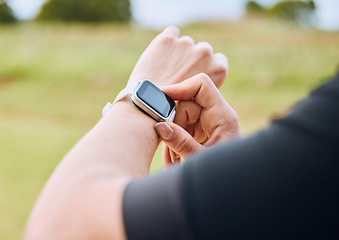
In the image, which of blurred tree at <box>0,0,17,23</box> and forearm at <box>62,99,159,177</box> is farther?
blurred tree at <box>0,0,17,23</box>

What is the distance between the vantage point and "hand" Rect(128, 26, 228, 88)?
3.15ft

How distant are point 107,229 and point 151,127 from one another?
0.38 m

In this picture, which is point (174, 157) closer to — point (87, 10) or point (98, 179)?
point (98, 179)

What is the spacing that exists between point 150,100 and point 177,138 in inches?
4.6

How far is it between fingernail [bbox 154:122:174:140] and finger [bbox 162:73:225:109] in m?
0.12

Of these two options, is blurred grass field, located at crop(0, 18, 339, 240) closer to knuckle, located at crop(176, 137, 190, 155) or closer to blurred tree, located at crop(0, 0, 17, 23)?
knuckle, located at crop(176, 137, 190, 155)

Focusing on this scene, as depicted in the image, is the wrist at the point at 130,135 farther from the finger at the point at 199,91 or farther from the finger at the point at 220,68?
the finger at the point at 220,68

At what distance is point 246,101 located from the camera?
17.6 feet

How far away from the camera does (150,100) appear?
0.82 metres

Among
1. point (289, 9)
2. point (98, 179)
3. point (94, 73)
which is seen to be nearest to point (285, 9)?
point (289, 9)

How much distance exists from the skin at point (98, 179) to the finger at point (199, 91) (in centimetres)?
12

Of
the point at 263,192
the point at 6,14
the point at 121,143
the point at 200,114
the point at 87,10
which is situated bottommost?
the point at 263,192

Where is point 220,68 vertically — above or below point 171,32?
below

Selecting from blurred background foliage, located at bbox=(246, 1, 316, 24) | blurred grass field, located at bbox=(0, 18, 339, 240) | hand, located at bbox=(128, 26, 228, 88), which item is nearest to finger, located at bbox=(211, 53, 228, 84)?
hand, located at bbox=(128, 26, 228, 88)
